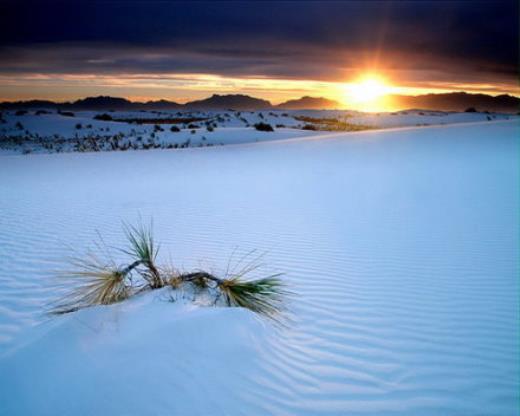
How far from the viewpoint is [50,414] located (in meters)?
2.39

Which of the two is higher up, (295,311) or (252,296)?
(252,296)

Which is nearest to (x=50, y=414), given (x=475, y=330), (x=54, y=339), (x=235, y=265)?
(x=54, y=339)

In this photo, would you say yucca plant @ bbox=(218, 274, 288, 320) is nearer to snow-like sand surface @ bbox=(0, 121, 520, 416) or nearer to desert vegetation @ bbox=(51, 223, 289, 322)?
desert vegetation @ bbox=(51, 223, 289, 322)

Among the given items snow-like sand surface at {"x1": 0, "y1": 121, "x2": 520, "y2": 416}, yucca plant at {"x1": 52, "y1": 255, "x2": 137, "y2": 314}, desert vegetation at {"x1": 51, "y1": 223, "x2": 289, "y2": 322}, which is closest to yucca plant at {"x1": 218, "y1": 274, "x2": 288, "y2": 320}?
desert vegetation at {"x1": 51, "y1": 223, "x2": 289, "y2": 322}

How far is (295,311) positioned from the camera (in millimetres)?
3879

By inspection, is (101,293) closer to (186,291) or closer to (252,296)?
(186,291)

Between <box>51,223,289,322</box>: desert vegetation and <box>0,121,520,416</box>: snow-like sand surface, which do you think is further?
<box>51,223,289,322</box>: desert vegetation

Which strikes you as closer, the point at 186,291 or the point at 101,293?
the point at 101,293

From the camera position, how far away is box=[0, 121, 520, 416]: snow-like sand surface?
266 cm

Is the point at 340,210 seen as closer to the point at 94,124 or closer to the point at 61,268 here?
the point at 61,268

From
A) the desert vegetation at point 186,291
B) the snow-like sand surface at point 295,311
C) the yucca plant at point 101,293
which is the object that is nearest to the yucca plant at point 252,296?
the desert vegetation at point 186,291

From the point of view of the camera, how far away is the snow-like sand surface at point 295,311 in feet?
8.71

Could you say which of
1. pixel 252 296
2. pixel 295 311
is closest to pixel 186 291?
pixel 252 296

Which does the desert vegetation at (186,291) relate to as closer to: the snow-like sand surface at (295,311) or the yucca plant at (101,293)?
the yucca plant at (101,293)
